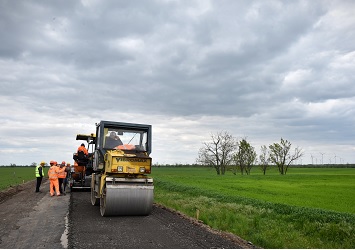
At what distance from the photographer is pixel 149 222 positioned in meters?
10.3

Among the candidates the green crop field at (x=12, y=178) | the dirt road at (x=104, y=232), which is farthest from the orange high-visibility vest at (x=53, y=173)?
the green crop field at (x=12, y=178)

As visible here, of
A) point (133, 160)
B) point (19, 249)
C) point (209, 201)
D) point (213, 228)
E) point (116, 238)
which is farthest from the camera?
point (209, 201)

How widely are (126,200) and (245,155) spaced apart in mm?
63028

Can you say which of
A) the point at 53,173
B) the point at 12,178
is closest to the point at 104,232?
the point at 53,173

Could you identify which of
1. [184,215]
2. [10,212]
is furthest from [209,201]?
[10,212]

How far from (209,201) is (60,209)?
7038mm

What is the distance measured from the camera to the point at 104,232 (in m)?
8.73

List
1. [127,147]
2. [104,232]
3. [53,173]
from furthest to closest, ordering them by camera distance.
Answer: [53,173] → [127,147] → [104,232]

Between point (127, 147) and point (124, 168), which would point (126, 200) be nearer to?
point (124, 168)

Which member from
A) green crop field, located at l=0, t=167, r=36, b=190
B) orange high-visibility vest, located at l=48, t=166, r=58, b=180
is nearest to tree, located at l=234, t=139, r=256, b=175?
green crop field, located at l=0, t=167, r=36, b=190

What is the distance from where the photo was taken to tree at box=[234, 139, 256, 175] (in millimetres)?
71500

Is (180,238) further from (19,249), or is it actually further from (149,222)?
(19,249)

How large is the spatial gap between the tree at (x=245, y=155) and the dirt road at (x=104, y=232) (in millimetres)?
60866

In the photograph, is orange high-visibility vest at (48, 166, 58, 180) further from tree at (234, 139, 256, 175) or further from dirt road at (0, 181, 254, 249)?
tree at (234, 139, 256, 175)
